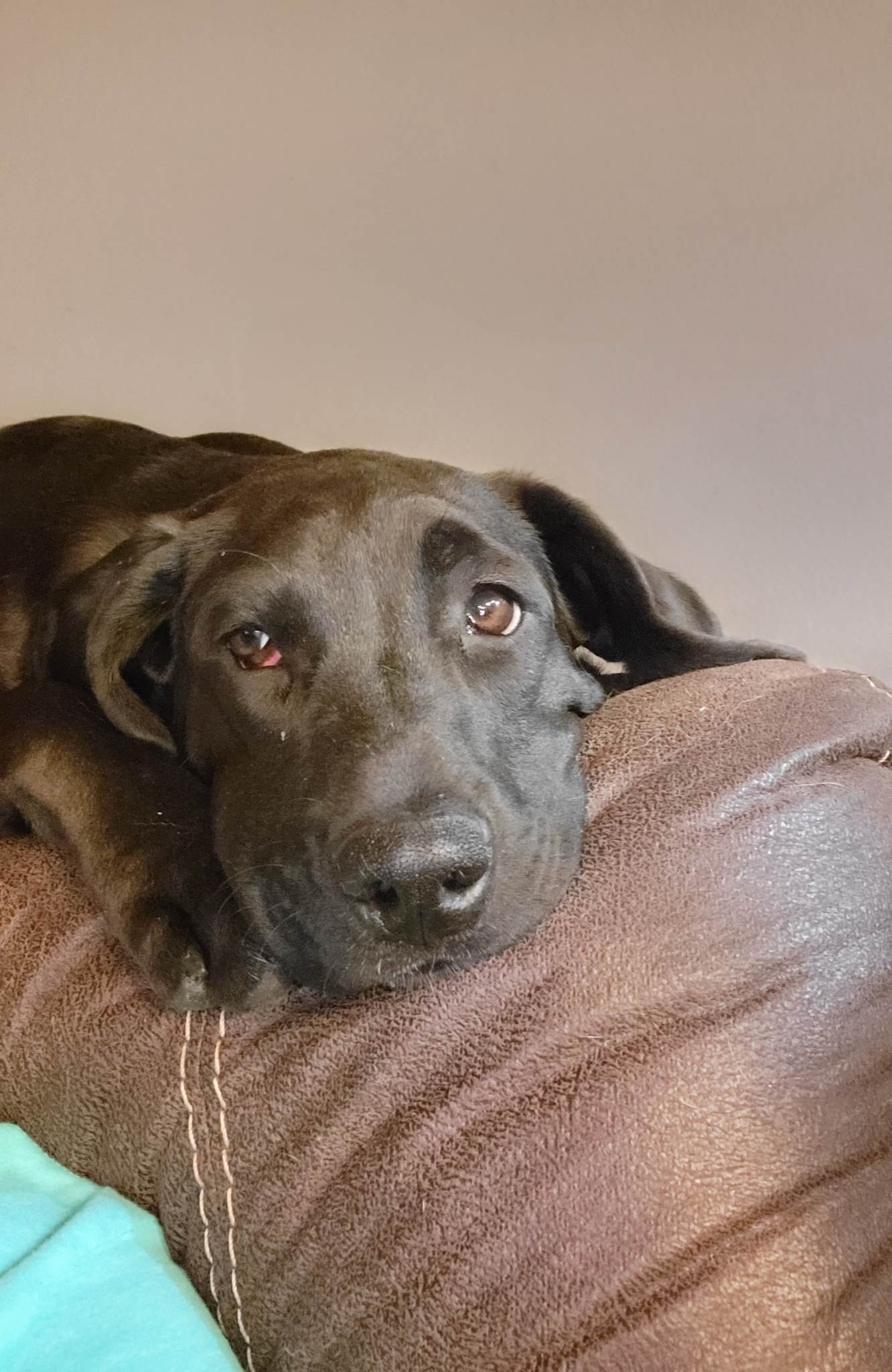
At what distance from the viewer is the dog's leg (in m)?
0.95

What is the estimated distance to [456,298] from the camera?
2.29 metres

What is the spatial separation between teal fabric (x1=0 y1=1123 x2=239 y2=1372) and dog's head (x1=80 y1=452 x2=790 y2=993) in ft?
0.83

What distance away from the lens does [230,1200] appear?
874 millimetres

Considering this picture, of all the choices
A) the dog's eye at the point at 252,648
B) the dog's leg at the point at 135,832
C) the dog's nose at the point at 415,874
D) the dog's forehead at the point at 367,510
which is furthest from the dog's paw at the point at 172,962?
the dog's forehead at the point at 367,510

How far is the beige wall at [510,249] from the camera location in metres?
2.07

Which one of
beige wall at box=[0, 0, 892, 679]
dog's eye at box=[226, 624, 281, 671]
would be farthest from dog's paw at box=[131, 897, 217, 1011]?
beige wall at box=[0, 0, 892, 679]

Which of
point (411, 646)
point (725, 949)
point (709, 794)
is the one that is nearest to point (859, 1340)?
point (725, 949)

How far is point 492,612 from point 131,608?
455mm

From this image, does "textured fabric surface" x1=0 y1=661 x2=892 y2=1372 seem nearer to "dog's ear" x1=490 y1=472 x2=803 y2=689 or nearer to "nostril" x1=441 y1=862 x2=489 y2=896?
"nostril" x1=441 y1=862 x2=489 y2=896

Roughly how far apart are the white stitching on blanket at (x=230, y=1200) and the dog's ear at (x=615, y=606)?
0.75 meters

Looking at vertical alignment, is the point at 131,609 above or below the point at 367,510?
below

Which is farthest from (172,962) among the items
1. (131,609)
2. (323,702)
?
(131,609)

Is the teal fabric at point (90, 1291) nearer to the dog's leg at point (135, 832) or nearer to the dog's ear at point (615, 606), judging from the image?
the dog's leg at point (135, 832)

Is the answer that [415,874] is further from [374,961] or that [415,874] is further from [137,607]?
[137,607]
